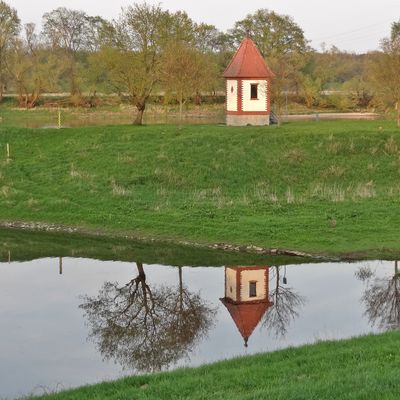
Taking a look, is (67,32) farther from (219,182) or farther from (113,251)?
(113,251)

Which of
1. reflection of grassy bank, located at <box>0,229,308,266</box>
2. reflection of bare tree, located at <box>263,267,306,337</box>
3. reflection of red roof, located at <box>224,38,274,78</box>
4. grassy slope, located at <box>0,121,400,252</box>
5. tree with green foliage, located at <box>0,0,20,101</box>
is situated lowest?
reflection of bare tree, located at <box>263,267,306,337</box>

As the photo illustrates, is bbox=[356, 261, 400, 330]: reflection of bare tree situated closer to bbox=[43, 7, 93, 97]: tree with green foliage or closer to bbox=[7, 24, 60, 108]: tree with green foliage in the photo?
bbox=[7, 24, 60, 108]: tree with green foliage

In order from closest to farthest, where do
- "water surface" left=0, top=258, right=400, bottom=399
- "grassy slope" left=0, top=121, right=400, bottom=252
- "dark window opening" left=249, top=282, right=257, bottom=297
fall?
"water surface" left=0, top=258, right=400, bottom=399 → "dark window opening" left=249, top=282, right=257, bottom=297 → "grassy slope" left=0, top=121, right=400, bottom=252

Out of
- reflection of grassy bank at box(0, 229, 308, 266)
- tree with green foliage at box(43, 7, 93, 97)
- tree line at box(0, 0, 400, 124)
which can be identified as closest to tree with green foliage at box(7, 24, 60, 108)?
tree line at box(0, 0, 400, 124)

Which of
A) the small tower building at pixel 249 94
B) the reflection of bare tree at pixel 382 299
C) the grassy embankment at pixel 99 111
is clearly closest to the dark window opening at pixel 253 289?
the reflection of bare tree at pixel 382 299

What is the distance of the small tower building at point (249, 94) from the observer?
47.6 meters

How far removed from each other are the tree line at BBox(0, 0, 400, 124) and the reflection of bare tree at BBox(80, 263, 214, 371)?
91.7ft

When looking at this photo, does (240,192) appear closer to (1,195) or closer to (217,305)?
(1,195)

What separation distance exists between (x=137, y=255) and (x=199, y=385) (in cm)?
1401

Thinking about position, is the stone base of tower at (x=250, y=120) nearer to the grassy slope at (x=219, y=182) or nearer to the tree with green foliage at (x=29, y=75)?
the grassy slope at (x=219, y=182)

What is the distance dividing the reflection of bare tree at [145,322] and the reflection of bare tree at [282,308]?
1584 mm

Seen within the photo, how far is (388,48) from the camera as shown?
157 feet

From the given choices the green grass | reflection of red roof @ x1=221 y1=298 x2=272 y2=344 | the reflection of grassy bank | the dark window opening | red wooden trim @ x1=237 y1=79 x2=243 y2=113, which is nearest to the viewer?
the green grass

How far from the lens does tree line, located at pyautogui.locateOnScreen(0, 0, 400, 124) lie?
161 ft
